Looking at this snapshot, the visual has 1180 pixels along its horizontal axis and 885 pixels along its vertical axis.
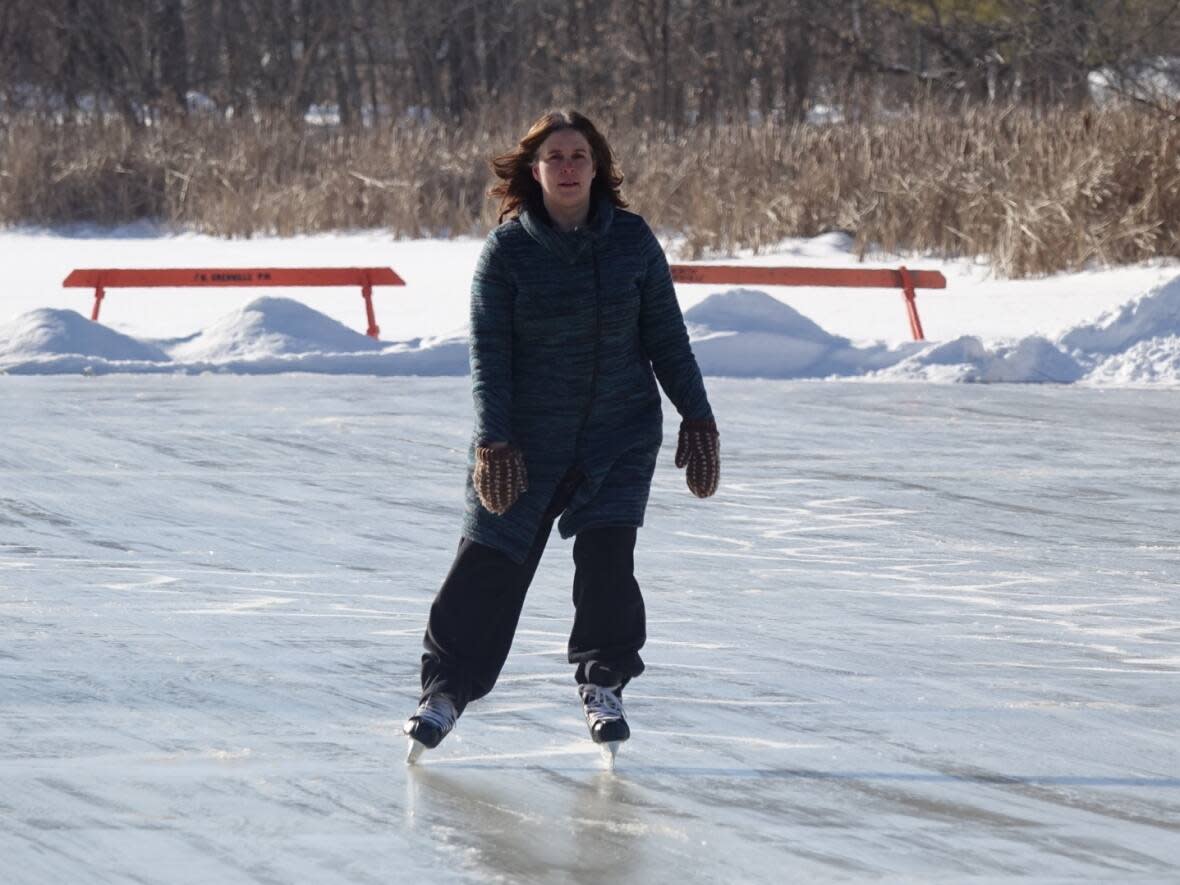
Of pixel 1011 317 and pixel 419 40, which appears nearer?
pixel 1011 317

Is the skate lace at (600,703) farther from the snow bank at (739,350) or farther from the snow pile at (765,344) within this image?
the snow pile at (765,344)

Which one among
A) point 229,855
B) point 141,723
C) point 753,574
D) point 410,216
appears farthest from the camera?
point 410,216

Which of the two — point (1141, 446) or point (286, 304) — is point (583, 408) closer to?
point (1141, 446)

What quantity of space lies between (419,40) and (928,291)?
2570 centimetres

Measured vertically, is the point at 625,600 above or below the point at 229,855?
above

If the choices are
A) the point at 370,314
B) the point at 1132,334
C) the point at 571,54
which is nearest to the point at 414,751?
Answer: the point at 1132,334

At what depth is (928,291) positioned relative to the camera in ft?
59.1

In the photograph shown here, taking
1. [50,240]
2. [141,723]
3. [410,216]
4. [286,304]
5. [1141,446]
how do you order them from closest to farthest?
1. [141,723]
2. [1141,446]
3. [286,304]
4. [410,216]
5. [50,240]

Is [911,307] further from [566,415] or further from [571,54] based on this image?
[571,54]

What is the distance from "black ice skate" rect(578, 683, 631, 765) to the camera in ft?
14.3

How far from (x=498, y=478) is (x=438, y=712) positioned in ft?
1.56

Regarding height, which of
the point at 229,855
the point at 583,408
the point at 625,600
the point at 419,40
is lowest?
the point at 229,855

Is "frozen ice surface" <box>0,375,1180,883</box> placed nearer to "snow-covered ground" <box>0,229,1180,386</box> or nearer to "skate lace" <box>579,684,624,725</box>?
"skate lace" <box>579,684,624,725</box>

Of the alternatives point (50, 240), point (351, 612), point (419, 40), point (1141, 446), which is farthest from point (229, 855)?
point (419, 40)
